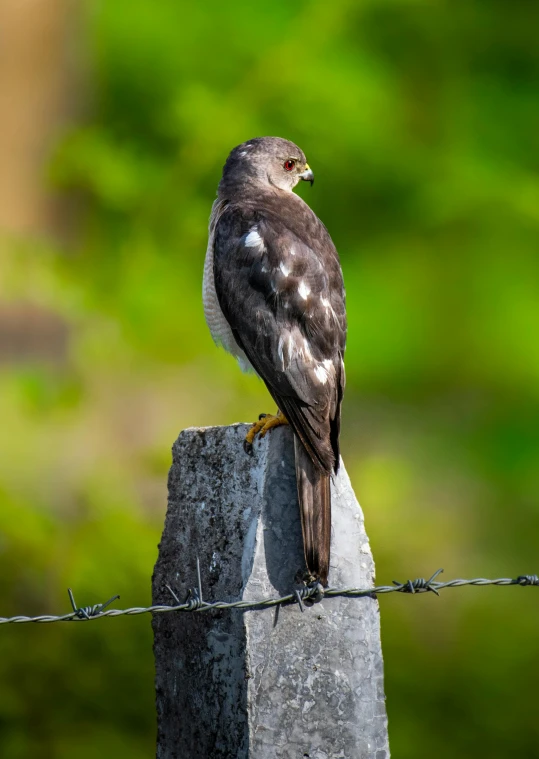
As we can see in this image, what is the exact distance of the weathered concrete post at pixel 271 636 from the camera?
2.01m

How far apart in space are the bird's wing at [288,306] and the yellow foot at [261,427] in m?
0.03

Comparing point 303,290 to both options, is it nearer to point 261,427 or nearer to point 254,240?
point 254,240

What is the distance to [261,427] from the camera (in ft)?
7.24

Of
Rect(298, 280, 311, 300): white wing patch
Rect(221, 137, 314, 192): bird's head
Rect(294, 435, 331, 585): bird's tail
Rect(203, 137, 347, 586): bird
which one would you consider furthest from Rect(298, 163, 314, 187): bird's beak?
Rect(294, 435, 331, 585): bird's tail

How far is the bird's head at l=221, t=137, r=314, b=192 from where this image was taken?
3104mm

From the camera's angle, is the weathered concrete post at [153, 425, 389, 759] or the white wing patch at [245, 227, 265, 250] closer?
the weathered concrete post at [153, 425, 389, 759]

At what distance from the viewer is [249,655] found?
1996mm

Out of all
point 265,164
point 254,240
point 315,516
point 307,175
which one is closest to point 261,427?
point 315,516

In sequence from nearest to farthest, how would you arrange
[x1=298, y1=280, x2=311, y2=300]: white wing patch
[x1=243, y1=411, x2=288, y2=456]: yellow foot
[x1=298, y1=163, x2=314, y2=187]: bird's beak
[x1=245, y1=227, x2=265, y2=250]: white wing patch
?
[x1=243, y1=411, x2=288, y2=456]: yellow foot
[x1=298, y1=280, x2=311, y2=300]: white wing patch
[x1=245, y1=227, x2=265, y2=250]: white wing patch
[x1=298, y1=163, x2=314, y2=187]: bird's beak

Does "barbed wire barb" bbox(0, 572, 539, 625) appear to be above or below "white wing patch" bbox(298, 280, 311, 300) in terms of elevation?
below

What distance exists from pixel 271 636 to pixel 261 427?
0.49 metres

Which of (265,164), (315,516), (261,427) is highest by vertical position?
(265,164)

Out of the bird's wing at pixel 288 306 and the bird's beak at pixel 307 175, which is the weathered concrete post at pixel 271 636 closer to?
the bird's wing at pixel 288 306

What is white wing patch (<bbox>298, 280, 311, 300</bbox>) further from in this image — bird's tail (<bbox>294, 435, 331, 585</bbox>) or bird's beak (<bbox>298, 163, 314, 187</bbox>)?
bird's beak (<bbox>298, 163, 314, 187</bbox>)
